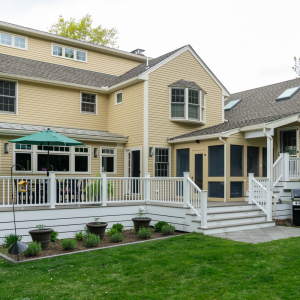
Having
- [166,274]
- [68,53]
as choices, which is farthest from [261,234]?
[68,53]

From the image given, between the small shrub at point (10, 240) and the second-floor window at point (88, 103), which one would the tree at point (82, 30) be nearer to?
the second-floor window at point (88, 103)

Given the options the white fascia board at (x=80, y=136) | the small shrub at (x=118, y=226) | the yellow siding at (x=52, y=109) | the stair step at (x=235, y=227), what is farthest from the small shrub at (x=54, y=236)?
the yellow siding at (x=52, y=109)

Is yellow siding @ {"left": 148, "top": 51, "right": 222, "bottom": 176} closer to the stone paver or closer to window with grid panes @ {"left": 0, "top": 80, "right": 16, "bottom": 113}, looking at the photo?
the stone paver

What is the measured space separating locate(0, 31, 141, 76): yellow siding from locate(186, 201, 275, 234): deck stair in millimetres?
10632

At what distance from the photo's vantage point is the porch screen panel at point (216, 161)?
11648mm

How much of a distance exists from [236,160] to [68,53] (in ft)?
33.2

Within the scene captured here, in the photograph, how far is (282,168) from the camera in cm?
1167

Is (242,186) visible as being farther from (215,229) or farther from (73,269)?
(73,269)

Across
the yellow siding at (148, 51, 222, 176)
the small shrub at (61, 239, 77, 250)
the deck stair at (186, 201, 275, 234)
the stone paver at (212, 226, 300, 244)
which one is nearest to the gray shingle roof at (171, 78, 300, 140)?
the yellow siding at (148, 51, 222, 176)

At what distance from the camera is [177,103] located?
13867mm

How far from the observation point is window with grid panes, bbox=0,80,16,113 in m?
12.6

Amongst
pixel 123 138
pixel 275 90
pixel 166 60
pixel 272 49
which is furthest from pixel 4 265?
pixel 272 49

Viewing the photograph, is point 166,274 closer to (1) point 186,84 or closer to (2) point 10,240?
(2) point 10,240

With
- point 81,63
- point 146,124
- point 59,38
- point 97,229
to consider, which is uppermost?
point 59,38
